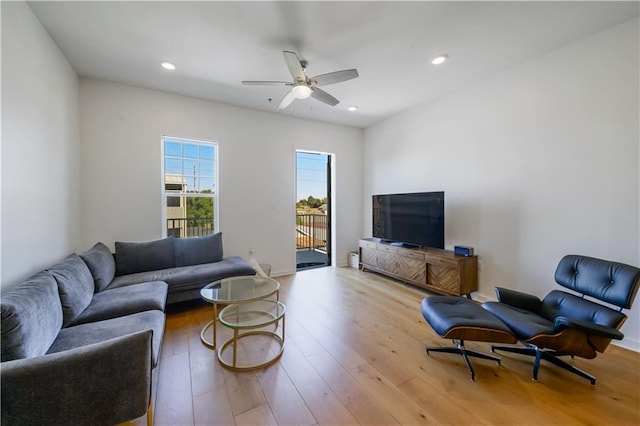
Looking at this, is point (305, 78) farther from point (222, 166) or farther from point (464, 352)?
point (464, 352)

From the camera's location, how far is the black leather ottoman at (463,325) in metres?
1.79

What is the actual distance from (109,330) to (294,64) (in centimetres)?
250

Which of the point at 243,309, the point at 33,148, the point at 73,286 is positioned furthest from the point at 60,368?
the point at 33,148

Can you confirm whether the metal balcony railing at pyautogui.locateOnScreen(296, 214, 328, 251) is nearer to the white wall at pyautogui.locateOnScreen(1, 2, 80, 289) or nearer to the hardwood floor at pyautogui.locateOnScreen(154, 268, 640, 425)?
the hardwood floor at pyautogui.locateOnScreen(154, 268, 640, 425)

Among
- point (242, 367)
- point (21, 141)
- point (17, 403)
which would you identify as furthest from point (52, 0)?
point (242, 367)

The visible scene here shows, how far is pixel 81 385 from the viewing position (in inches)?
42.7

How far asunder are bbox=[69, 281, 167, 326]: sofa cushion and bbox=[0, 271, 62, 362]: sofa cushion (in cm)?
27

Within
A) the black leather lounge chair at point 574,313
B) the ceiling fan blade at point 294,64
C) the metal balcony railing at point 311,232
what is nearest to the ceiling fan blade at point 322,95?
the ceiling fan blade at point 294,64

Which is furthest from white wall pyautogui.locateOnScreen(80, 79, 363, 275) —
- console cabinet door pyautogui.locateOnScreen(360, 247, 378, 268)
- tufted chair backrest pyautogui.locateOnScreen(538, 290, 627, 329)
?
tufted chair backrest pyautogui.locateOnScreen(538, 290, 627, 329)

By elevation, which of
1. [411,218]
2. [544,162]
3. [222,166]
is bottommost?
[411,218]

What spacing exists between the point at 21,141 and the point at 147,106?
183 centimetres

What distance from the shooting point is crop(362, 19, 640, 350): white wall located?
224 centimetres

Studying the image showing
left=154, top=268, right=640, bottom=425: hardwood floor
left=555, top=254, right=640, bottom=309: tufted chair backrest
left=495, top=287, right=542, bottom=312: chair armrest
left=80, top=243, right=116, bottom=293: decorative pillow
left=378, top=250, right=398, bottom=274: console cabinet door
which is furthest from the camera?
left=378, top=250, right=398, bottom=274: console cabinet door

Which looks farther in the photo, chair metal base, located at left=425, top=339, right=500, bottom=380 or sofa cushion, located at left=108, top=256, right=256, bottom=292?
sofa cushion, located at left=108, top=256, right=256, bottom=292
